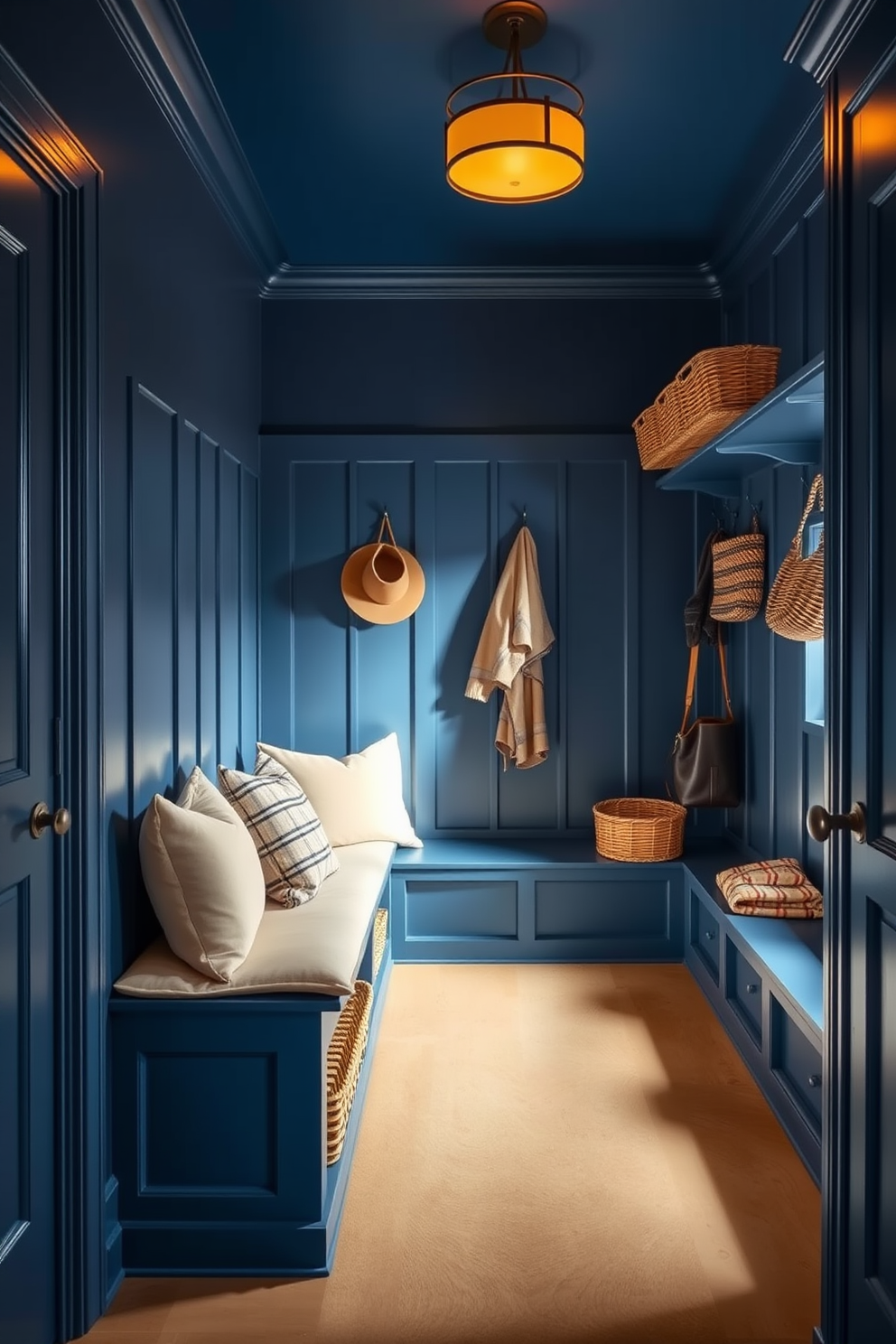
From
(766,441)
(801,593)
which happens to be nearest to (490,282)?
(766,441)

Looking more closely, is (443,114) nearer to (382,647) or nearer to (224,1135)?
(382,647)

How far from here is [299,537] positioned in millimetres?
4199

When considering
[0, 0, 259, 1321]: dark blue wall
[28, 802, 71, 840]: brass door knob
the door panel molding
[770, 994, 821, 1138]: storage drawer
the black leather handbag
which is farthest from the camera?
the black leather handbag

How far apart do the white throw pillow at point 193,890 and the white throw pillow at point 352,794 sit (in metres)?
1.30

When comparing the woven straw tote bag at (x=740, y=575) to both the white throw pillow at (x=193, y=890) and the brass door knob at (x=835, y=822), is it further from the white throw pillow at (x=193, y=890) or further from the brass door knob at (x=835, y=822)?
the white throw pillow at (x=193, y=890)

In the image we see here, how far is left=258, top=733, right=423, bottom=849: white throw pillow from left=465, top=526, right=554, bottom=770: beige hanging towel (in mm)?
522

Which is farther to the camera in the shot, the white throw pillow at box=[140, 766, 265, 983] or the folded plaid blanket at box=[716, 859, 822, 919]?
the folded plaid blanket at box=[716, 859, 822, 919]

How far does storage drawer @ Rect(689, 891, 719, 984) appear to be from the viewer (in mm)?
3428

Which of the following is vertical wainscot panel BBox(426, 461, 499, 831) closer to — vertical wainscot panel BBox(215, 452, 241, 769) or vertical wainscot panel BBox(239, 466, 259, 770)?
vertical wainscot panel BBox(239, 466, 259, 770)

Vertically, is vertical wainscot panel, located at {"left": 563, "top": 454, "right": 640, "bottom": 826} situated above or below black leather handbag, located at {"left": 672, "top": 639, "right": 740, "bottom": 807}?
above

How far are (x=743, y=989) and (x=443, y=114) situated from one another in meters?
2.78

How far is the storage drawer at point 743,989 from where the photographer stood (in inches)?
115

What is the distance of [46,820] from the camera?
5.94 feet

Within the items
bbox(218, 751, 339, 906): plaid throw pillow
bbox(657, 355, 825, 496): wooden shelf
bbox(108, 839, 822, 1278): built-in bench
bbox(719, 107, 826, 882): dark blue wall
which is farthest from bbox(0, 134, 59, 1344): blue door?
bbox(719, 107, 826, 882): dark blue wall
